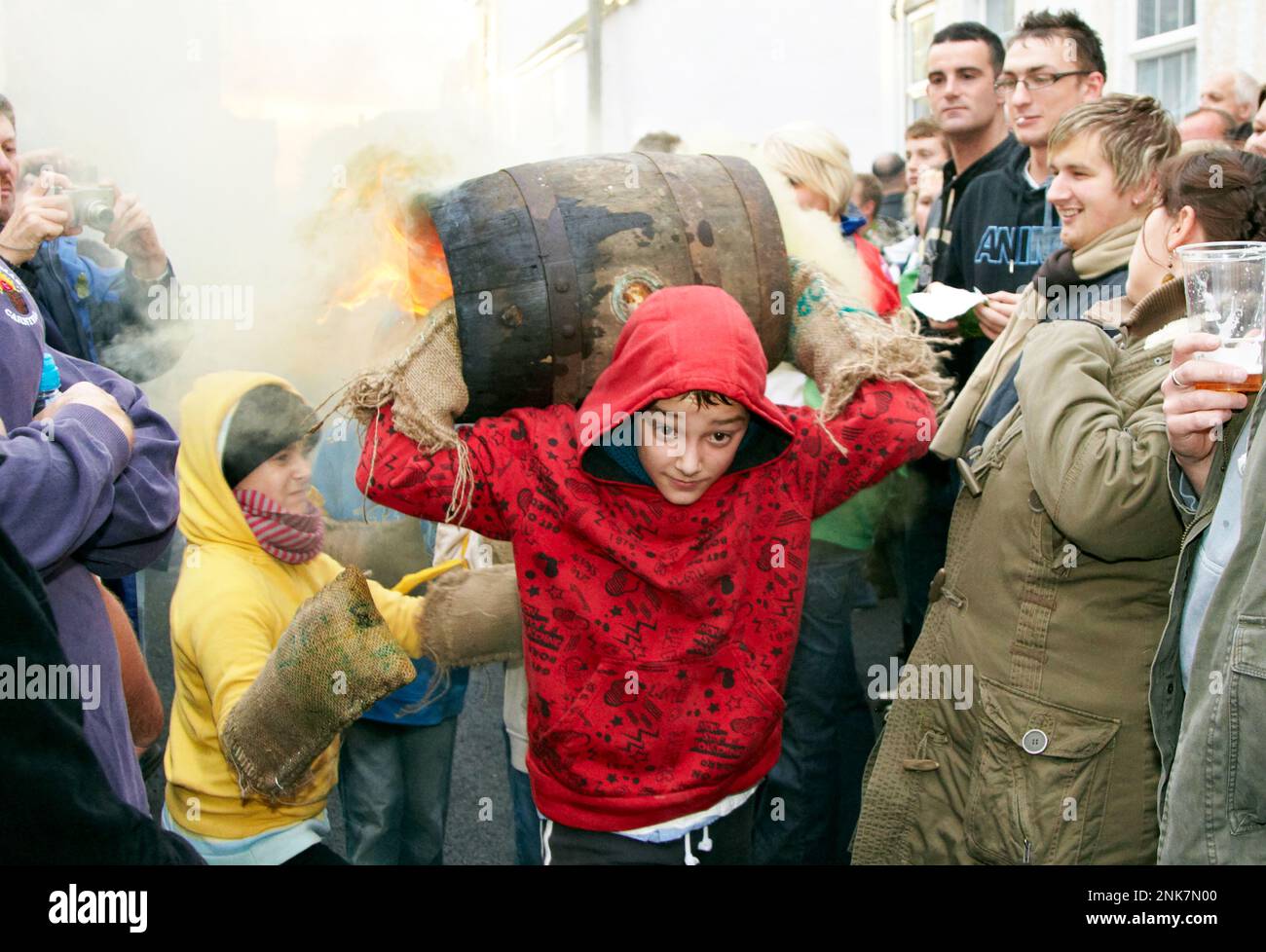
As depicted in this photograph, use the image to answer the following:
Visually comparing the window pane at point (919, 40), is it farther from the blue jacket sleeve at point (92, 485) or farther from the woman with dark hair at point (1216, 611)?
the blue jacket sleeve at point (92, 485)

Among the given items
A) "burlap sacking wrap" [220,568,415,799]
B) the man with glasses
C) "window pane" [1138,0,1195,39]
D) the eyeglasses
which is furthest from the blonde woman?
"window pane" [1138,0,1195,39]

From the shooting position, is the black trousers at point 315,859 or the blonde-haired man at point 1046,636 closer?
the blonde-haired man at point 1046,636

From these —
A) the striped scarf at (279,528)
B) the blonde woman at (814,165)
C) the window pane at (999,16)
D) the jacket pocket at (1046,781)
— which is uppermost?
the window pane at (999,16)

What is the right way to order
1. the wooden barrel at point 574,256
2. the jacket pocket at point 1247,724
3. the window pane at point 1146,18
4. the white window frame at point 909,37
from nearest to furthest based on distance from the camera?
the jacket pocket at point 1247,724 → the wooden barrel at point 574,256 → the window pane at point 1146,18 → the white window frame at point 909,37

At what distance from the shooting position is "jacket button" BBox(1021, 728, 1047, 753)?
93.4 inches

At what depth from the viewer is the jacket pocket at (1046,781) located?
Result: 92.5 inches

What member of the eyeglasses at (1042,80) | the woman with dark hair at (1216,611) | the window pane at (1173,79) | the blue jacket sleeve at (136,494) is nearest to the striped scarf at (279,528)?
the blue jacket sleeve at (136,494)

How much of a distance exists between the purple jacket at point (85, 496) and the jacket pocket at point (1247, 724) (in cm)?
179

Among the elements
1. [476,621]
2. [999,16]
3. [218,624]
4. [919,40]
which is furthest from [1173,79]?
[218,624]

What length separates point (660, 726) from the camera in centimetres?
238

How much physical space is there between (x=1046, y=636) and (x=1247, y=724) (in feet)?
1.98

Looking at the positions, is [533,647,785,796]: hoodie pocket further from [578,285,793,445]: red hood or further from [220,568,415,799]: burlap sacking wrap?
[578,285,793,445]: red hood

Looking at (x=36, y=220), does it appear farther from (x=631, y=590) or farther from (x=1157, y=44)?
(x=1157, y=44)

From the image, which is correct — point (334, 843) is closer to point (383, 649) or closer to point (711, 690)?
point (383, 649)
